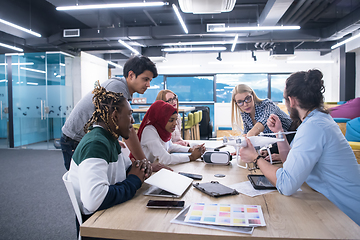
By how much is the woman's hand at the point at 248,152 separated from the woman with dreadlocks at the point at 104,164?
577 mm

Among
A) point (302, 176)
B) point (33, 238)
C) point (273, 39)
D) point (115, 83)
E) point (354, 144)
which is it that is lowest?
point (33, 238)

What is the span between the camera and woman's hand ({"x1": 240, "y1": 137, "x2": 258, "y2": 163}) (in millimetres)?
1459

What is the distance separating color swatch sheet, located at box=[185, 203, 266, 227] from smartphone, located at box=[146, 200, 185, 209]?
50 millimetres

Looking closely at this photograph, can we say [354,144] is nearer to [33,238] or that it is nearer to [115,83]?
[115,83]

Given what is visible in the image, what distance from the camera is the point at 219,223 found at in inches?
35.2

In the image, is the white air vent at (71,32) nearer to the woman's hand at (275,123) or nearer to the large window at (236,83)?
the large window at (236,83)

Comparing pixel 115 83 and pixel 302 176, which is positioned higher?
pixel 115 83

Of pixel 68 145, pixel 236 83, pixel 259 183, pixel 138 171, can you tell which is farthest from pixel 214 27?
pixel 138 171

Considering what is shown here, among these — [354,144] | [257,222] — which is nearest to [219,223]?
[257,222]

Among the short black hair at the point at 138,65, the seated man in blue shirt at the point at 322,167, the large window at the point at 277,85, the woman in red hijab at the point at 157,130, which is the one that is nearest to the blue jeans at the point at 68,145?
the woman in red hijab at the point at 157,130

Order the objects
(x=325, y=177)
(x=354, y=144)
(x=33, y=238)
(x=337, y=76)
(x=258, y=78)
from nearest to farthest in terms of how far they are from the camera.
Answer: (x=325, y=177), (x=33, y=238), (x=354, y=144), (x=337, y=76), (x=258, y=78)

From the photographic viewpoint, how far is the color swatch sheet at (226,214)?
2.97 feet

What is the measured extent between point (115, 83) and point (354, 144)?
3.38 m

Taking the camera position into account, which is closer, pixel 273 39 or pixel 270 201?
pixel 270 201
